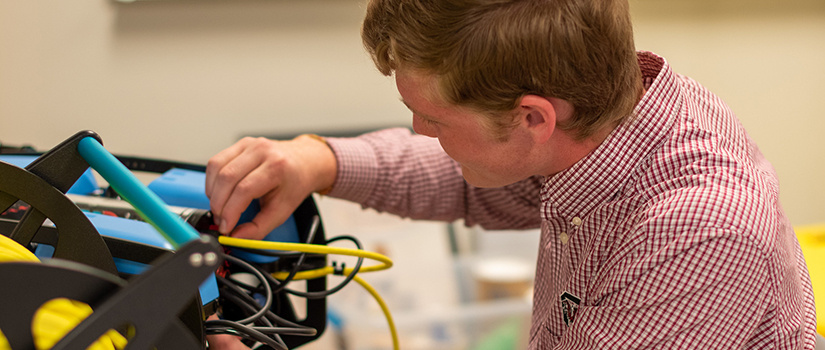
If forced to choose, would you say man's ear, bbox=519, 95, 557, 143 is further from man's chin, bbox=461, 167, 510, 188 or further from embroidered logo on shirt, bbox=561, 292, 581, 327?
embroidered logo on shirt, bbox=561, 292, 581, 327

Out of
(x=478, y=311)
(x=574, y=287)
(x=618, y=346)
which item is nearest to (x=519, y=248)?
(x=478, y=311)

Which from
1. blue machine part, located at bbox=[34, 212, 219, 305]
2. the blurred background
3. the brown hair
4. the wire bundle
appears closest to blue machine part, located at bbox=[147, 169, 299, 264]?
the wire bundle

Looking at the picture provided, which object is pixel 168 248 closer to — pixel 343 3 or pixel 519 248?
pixel 343 3

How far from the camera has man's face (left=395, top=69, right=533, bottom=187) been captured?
2.15 feet

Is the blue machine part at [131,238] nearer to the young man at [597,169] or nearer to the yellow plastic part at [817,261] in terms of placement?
the young man at [597,169]

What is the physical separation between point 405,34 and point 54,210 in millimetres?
343

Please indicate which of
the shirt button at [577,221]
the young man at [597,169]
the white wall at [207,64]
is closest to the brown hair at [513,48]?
the young man at [597,169]

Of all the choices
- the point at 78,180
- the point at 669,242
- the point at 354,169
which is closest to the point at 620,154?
the point at 669,242

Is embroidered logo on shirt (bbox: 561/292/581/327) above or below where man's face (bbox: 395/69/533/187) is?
below

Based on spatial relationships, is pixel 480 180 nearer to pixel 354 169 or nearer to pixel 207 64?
pixel 354 169

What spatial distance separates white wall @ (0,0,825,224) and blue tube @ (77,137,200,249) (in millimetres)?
1218

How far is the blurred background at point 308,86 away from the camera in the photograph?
160 centimetres

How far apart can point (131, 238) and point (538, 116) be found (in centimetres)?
40

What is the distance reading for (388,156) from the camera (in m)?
0.94
